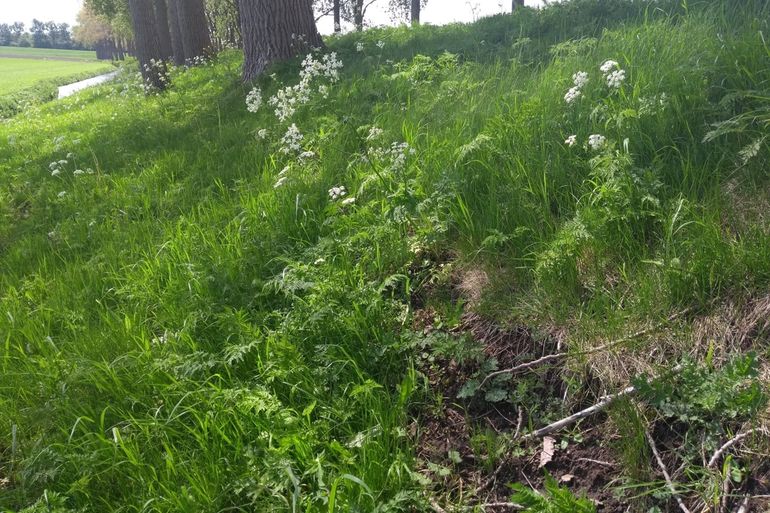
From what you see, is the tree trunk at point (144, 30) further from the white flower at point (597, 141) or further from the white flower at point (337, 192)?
the white flower at point (597, 141)

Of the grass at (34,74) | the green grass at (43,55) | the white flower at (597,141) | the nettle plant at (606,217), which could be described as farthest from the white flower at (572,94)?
the green grass at (43,55)

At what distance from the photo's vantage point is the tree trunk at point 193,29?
1271cm

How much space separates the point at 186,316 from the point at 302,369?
0.96 m

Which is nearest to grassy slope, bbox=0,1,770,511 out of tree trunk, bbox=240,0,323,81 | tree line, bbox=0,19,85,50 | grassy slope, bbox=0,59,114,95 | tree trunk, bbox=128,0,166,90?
tree trunk, bbox=240,0,323,81

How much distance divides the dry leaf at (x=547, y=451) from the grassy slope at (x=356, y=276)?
11 cm

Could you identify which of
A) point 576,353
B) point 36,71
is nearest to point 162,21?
point 576,353

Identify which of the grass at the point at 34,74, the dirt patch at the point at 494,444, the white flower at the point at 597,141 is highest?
the grass at the point at 34,74

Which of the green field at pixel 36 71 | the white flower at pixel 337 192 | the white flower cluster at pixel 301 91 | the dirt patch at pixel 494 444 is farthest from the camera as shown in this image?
the green field at pixel 36 71

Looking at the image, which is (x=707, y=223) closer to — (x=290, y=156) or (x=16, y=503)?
(x=16, y=503)

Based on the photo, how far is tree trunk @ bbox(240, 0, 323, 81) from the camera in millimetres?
7816

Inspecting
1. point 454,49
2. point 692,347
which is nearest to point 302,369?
point 692,347

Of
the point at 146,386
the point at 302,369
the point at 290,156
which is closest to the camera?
the point at 302,369

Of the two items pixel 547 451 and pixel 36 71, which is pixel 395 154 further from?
pixel 36 71

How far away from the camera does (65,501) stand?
7.29 ft
